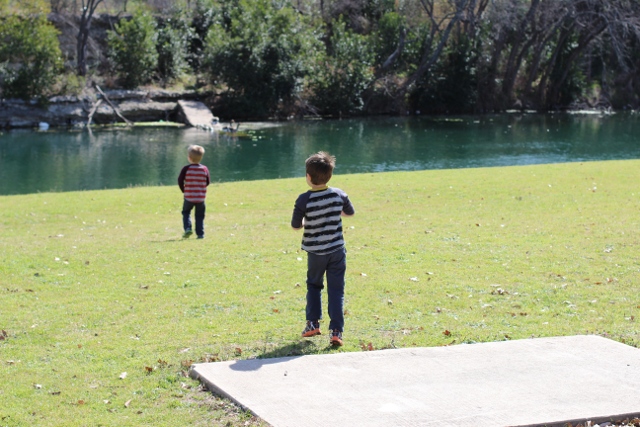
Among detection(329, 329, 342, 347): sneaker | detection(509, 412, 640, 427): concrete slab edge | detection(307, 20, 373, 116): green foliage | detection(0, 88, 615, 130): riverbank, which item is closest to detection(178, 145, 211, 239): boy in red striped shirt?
detection(329, 329, 342, 347): sneaker

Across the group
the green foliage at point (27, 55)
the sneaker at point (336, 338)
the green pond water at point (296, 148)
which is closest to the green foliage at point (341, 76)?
the green pond water at point (296, 148)

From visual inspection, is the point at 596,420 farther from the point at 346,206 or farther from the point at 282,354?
the point at 346,206

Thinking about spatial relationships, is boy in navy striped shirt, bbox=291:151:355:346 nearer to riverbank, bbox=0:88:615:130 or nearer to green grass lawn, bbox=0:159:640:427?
green grass lawn, bbox=0:159:640:427

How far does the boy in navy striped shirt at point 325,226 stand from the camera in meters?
6.26

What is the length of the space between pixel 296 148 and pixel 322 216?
28392 millimetres

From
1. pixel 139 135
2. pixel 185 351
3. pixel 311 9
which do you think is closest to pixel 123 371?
pixel 185 351

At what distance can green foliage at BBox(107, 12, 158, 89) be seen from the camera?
50.5 meters

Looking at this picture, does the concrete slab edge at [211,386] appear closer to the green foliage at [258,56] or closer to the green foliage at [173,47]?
the green foliage at [258,56]

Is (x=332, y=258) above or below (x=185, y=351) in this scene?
above

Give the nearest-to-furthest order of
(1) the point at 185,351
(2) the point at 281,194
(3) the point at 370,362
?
(3) the point at 370,362
(1) the point at 185,351
(2) the point at 281,194

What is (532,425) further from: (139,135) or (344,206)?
(139,135)

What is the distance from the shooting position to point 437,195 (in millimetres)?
16219

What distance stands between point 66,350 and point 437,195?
1097 cm

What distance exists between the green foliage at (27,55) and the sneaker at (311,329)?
45102 millimetres
